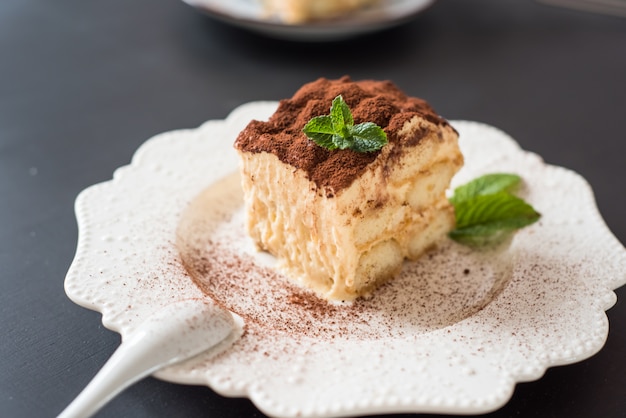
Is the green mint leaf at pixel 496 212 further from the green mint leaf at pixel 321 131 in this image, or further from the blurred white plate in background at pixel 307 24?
the blurred white plate in background at pixel 307 24

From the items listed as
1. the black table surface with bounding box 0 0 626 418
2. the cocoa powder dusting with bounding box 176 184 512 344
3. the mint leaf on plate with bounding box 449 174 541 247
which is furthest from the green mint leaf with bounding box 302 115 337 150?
the black table surface with bounding box 0 0 626 418

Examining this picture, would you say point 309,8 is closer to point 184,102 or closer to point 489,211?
point 184,102

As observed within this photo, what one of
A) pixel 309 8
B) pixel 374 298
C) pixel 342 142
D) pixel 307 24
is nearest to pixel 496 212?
pixel 374 298

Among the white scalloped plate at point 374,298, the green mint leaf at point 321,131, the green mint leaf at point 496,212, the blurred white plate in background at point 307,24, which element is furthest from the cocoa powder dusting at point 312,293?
the blurred white plate in background at point 307,24

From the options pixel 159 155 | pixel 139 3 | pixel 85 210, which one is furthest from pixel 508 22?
pixel 85 210

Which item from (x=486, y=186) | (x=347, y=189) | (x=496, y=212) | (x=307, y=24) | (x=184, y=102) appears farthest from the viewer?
(x=307, y=24)
